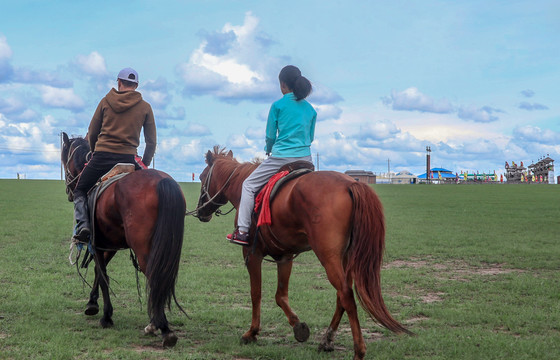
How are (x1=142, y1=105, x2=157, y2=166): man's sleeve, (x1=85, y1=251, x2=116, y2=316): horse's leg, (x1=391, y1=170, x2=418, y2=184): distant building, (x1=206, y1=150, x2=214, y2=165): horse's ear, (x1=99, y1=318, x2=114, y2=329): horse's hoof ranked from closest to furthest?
1. (x1=99, y1=318, x2=114, y2=329): horse's hoof
2. (x1=142, y1=105, x2=157, y2=166): man's sleeve
3. (x1=85, y1=251, x2=116, y2=316): horse's leg
4. (x1=206, y1=150, x2=214, y2=165): horse's ear
5. (x1=391, y1=170, x2=418, y2=184): distant building

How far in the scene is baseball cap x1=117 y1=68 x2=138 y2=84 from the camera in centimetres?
715

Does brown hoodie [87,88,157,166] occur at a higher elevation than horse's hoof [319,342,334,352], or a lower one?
higher

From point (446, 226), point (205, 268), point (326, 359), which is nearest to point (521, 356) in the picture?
point (326, 359)

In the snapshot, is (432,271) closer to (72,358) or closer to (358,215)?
(358,215)

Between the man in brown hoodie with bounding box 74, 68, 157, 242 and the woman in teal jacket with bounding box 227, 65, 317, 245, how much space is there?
5.84ft

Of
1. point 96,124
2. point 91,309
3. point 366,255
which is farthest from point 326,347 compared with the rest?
point 96,124

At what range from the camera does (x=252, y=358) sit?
19.4 ft

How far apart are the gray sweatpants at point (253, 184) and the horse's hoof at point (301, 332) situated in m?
1.29

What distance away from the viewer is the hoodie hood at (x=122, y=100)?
23.1 feet

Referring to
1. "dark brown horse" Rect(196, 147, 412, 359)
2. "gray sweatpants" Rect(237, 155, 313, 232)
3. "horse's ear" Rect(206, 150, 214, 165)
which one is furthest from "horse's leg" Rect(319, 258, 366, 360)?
"horse's ear" Rect(206, 150, 214, 165)

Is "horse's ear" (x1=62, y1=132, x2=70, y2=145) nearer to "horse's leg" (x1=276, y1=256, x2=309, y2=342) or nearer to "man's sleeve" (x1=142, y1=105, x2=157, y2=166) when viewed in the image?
"man's sleeve" (x1=142, y1=105, x2=157, y2=166)

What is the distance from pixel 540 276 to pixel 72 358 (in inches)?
379

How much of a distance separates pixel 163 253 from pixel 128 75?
251 centimetres

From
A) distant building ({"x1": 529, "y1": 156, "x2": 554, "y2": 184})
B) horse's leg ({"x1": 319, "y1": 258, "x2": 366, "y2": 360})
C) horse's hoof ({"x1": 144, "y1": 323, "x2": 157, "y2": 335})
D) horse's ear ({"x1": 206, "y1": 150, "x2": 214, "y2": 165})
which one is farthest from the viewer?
distant building ({"x1": 529, "y1": 156, "x2": 554, "y2": 184})
